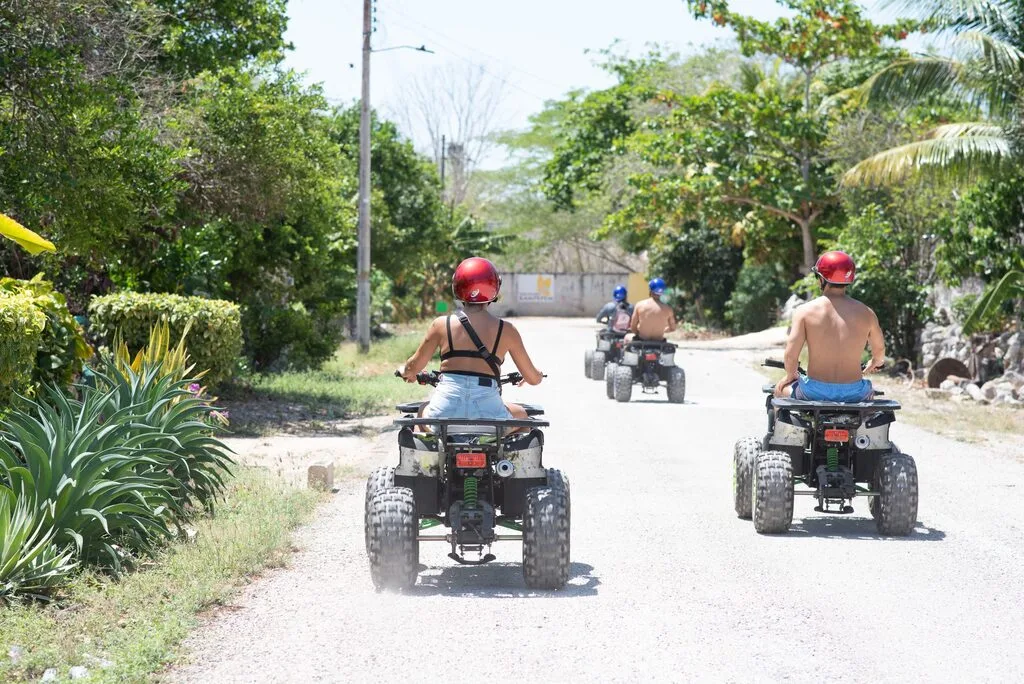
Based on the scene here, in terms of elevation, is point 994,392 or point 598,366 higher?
point 598,366

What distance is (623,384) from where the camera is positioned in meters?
19.3

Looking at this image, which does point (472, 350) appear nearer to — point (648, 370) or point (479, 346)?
point (479, 346)

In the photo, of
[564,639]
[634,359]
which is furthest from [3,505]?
[634,359]

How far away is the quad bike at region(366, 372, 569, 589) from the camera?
7195 mm

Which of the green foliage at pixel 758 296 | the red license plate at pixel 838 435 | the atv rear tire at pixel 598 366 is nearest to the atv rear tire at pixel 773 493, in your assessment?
the red license plate at pixel 838 435

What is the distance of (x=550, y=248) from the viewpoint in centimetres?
7931

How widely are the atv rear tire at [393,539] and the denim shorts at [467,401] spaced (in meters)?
0.55

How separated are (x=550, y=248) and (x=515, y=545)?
2784 inches

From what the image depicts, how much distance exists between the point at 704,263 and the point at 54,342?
41363 millimetres

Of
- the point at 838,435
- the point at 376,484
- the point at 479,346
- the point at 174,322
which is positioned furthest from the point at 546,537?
the point at 174,322

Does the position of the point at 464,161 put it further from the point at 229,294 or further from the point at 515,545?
the point at 515,545

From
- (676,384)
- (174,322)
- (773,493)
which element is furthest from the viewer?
(676,384)

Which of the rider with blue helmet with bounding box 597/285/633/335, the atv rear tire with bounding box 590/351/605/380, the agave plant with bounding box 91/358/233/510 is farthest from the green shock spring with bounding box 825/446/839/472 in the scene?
the atv rear tire with bounding box 590/351/605/380

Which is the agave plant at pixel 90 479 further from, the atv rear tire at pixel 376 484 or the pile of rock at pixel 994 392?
the pile of rock at pixel 994 392
